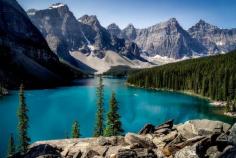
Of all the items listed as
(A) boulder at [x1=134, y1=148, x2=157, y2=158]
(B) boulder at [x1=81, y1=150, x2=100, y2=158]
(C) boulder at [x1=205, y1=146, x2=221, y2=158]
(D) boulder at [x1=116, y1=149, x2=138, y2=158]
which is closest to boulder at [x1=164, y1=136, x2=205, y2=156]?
(A) boulder at [x1=134, y1=148, x2=157, y2=158]

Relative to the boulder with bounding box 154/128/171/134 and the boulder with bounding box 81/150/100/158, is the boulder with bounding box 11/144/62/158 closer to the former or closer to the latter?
the boulder with bounding box 81/150/100/158

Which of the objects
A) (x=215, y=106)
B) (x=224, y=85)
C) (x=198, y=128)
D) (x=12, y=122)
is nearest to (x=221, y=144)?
(x=198, y=128)

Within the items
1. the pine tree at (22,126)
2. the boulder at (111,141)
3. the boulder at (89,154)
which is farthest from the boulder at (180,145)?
Answer: the pine tree at (22,126)

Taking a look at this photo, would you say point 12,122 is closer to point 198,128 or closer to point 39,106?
point 39,106

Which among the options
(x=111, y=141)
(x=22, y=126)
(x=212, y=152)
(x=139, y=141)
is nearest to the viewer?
(x=212, y=152)

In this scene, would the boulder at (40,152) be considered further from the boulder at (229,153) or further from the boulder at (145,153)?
the boulder at (229,153)

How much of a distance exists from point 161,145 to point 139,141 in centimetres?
245

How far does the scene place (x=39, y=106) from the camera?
16750 centimetres

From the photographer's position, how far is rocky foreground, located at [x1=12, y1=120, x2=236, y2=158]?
3180 cm

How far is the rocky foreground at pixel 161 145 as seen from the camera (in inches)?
1252

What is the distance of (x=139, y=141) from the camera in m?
37.4

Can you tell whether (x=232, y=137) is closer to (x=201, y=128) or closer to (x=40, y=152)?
(x=201, y=128)

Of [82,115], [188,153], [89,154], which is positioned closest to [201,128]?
[188,153]

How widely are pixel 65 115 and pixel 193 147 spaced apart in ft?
369
